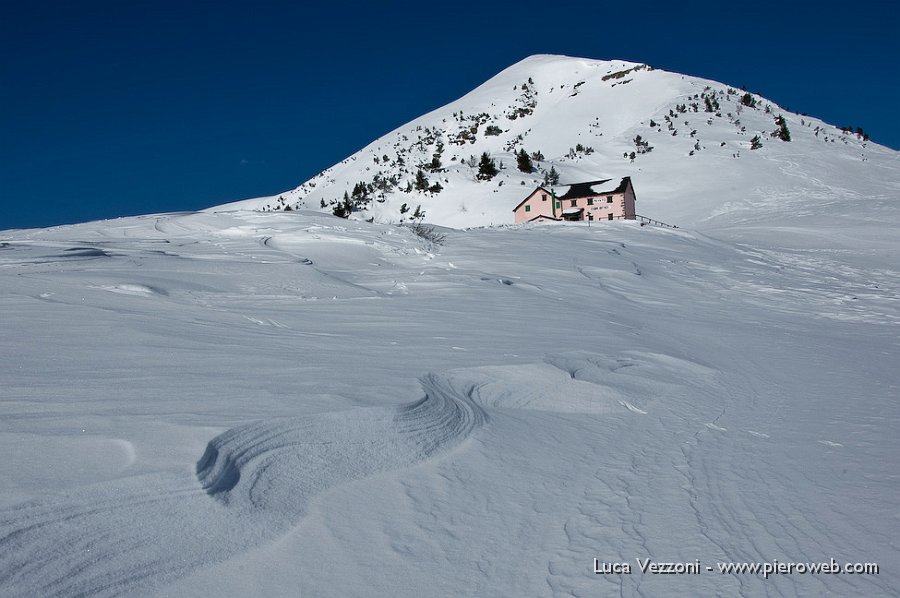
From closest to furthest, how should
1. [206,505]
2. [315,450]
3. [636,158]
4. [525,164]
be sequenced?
[206,505] < [315,450] < [525,164] < [636,158]

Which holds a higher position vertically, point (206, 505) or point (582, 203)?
point (582, 203)

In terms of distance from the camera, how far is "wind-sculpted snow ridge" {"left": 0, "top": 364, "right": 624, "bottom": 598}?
183 centimetres

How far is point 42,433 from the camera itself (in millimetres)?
2549

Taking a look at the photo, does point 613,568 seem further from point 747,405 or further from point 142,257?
point 142,257

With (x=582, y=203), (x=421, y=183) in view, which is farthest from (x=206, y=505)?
(x=421, y=183)

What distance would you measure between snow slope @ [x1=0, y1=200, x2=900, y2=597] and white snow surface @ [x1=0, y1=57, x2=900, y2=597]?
14mm

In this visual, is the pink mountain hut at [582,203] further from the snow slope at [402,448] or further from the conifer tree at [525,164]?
the snow slope at [402,448]

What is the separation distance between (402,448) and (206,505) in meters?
1.03

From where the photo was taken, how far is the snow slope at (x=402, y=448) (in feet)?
6.78

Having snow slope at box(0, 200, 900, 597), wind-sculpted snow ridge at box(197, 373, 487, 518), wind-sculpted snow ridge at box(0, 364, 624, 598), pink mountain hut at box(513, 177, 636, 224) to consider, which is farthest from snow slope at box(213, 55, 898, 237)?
wind-sculpted snow ridge at box(0, 364, 624, 598)

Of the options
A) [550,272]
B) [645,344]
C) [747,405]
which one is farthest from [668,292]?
[747,405]

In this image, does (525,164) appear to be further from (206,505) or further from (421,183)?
(206,505)

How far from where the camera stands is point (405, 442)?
10.1 ft

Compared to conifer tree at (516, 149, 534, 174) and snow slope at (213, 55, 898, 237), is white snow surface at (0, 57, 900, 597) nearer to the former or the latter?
snow slope at (213, 55, 898, 237)
